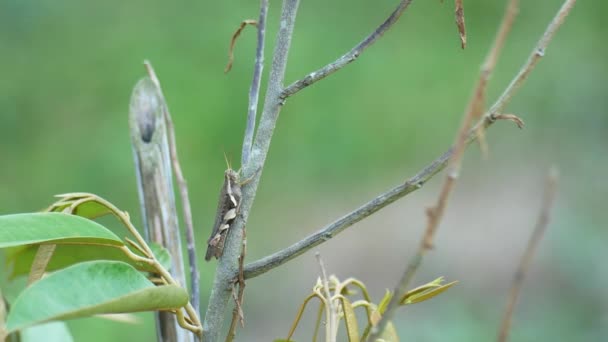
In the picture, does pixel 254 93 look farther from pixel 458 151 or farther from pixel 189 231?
pixel 458 151

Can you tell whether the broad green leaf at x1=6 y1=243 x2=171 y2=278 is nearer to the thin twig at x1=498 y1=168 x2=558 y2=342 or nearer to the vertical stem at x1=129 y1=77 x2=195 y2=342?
the vertical stem at x1=129 y1=77 x2=195 y2=342

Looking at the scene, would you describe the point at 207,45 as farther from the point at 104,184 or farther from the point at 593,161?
the point at 593,161

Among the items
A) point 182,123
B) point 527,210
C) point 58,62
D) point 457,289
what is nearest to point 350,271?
point 457,289

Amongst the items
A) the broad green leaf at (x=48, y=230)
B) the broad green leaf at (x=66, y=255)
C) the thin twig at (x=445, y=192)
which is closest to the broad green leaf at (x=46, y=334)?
the broad green leaf at (x=66, y=255)

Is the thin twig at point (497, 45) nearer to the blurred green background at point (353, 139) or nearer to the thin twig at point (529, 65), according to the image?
the thin twig at point (529, 65)

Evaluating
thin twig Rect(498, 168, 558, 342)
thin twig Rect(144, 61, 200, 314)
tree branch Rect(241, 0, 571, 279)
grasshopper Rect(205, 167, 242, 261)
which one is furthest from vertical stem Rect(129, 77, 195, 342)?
thin twig Rect(498, 168, 558, 342)

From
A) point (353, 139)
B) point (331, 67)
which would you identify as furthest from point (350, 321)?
point (353, 139)

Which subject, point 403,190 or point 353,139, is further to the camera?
point 353,139
